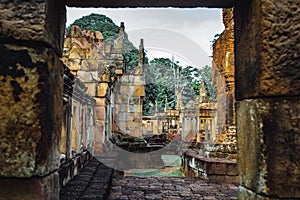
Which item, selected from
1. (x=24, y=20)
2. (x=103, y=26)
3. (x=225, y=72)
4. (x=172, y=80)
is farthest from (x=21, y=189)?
(x=172, y=80)

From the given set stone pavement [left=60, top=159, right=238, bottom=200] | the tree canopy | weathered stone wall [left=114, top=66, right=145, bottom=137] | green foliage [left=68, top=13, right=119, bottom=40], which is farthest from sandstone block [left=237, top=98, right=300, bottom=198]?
green foliage [left=68, top=13, right=119, bottom=40]

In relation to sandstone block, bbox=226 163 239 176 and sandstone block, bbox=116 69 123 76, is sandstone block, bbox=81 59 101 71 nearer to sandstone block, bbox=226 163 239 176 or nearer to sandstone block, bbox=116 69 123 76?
sandstone block, bbox=226 163 239 176

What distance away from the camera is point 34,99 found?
5.91 feet

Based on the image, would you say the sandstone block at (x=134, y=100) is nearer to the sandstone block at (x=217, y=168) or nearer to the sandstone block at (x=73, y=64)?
the sandstone block at (x=73, y=64)

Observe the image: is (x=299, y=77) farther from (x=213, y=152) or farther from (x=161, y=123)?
(x=161, y=123)

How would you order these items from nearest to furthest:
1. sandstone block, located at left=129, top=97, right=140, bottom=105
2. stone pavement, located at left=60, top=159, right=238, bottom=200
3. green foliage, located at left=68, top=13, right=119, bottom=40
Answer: stone pavement, located at left=60, top=159, right=238, bottom=200
sandstone block, located at left=129, top=97, right=140, bottom=105
green foliage, located at left=68, top=13, right=119, bottom=40

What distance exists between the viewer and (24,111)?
179 cm

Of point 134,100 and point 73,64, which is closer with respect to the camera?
point 73,64

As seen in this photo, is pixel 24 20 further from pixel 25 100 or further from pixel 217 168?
pixel 217 168

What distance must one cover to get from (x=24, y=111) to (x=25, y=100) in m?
0.06

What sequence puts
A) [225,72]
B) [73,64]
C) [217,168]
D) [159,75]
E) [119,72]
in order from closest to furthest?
[217,168], [73,64], [225,72], [119,72], [159,75]

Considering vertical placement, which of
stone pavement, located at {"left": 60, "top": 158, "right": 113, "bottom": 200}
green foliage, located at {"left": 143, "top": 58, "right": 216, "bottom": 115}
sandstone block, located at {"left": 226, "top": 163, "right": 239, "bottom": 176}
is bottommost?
sandstone block, located at {"left": 226, "top": 163, "right": 239, "bottom": 176}

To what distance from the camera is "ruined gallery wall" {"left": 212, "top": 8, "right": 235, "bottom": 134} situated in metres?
8.58

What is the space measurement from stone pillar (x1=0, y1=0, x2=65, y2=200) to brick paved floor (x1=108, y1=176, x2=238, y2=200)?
10.3 feet
